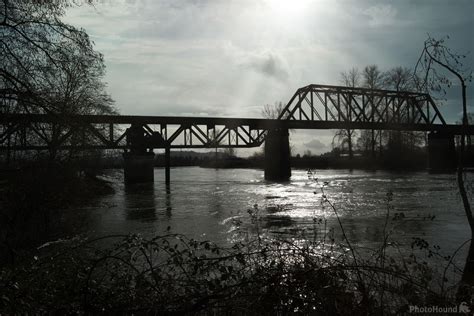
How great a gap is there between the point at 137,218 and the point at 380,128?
57.9 metres

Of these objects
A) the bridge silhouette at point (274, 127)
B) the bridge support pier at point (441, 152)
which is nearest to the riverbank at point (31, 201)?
the bridge silhouette at point (274, 127)

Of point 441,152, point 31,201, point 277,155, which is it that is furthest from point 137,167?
point 441,152

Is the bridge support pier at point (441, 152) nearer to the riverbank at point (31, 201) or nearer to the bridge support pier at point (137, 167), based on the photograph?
the bridge support pier at point (137, 167)

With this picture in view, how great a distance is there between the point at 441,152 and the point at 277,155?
33630mm

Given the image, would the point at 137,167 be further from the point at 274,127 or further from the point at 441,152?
the point at 441,152

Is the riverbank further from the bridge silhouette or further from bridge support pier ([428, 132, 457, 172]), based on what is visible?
bridge support pier ([428, 132, 457, 172])

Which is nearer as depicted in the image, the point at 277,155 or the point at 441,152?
the point at 277,155

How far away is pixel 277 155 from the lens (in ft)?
183

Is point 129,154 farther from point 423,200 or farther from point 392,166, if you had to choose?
point 392,166

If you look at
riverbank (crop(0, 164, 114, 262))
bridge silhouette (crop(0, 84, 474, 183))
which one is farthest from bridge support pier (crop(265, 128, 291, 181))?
riverbank (crop(0, 164, 114, 262))

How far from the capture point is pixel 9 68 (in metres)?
9.56

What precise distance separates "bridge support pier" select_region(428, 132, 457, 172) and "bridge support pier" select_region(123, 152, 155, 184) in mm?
46340

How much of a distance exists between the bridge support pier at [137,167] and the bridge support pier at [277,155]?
16.0 metres

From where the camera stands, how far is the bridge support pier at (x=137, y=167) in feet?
163
